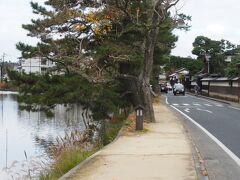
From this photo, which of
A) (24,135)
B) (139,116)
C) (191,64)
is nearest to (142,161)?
(139,116)

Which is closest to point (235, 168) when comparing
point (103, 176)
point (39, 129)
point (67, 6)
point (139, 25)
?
point (103, 176)

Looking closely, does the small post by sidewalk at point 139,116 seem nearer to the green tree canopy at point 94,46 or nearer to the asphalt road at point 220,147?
the asphalt road at point 220,147

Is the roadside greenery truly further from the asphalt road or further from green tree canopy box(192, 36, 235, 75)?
the asphalt road

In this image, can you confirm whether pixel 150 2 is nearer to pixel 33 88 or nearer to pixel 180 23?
pixel 180 23

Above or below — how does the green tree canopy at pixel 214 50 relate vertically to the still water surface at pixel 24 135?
above

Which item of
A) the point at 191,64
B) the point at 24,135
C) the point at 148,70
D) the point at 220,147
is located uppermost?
the point at 191,64

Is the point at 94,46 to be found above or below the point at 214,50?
below

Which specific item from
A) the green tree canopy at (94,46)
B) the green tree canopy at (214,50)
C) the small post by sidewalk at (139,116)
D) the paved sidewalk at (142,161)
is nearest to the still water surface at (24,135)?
the green tree canopy at (94,46)

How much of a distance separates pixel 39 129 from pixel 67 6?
10.0 metres

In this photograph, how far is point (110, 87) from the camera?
75.0 feet

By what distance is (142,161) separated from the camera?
10.6m

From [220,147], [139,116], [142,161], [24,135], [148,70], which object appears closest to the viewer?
[142,161]

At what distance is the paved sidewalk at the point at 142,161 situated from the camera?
8.94 metres

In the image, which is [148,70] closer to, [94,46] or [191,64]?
[94,46]
